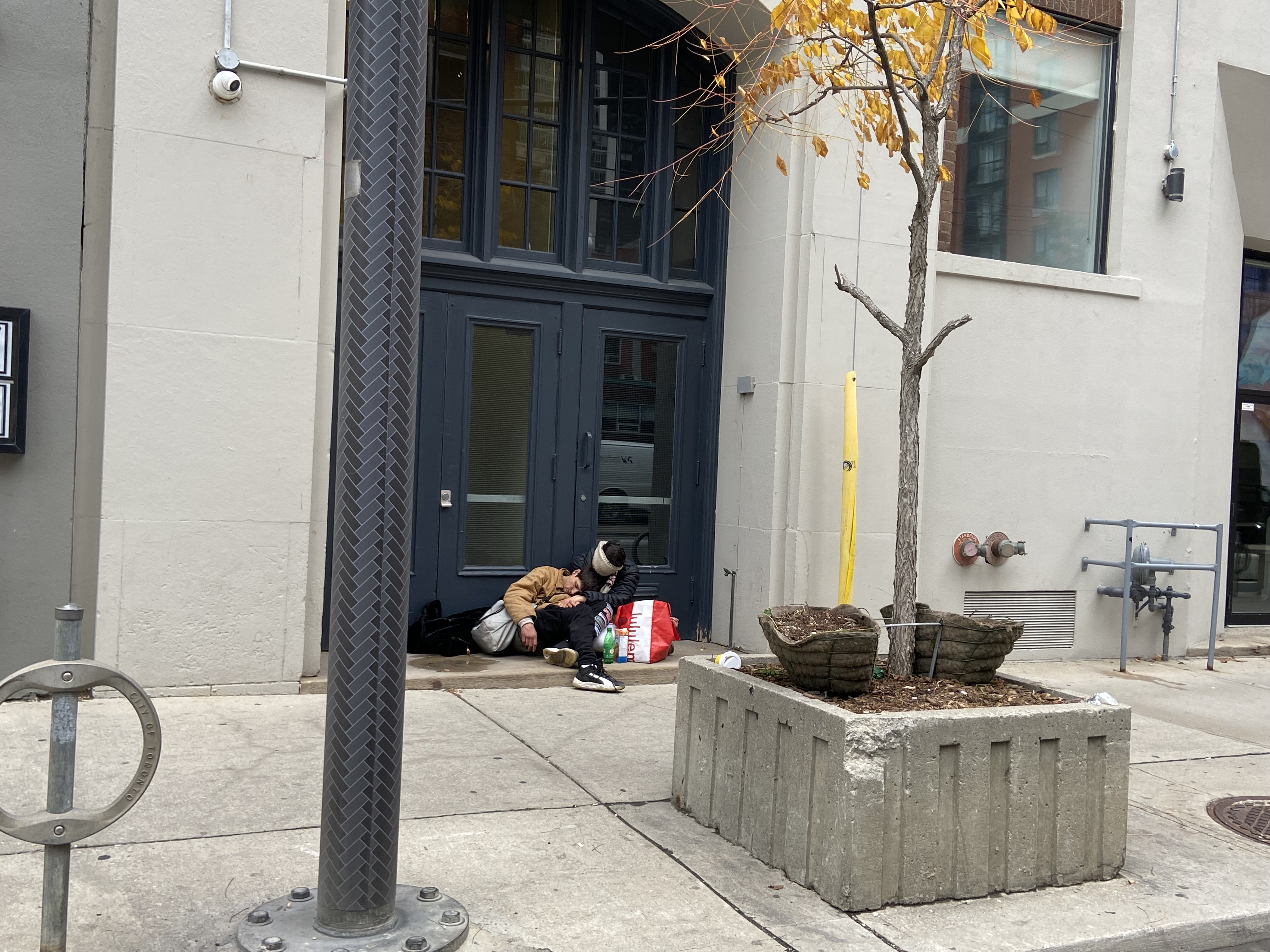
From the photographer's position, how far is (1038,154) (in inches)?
373

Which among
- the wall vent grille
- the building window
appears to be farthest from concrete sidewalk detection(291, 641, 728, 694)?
the building window

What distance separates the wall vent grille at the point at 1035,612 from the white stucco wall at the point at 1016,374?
0.32ft

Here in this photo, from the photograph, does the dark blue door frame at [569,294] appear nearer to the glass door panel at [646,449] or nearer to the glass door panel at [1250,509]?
the glass door panel at [646,449]

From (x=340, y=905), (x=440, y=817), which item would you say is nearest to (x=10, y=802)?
(x=440, y=817)

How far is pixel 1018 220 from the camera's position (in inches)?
371

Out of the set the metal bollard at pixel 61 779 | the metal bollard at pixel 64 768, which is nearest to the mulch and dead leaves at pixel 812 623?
the metal bollard at pixel 64 768

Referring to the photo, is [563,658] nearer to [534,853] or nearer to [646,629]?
[646,629]

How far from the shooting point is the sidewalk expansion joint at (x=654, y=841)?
148 inches

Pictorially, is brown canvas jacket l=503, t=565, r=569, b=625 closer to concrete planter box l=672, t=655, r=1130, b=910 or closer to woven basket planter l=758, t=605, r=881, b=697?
concrete planter box l=672, t=655, r=1130, b=910

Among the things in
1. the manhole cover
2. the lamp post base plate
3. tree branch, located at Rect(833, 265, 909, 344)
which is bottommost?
the manhole cover

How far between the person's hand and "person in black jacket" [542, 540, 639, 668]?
107 mm

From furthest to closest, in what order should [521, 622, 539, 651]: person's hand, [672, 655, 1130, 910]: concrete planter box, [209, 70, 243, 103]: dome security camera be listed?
[521, 622, 539, 651]: person's hand, [209, 70, 243, 103]: dome security camera, [672, 655, 1130, 910]: concrete planter box

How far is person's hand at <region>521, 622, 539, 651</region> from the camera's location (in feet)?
25.1

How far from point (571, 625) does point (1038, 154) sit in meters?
5.57
